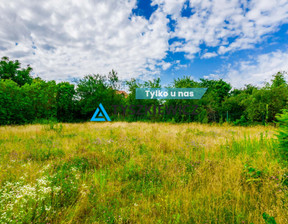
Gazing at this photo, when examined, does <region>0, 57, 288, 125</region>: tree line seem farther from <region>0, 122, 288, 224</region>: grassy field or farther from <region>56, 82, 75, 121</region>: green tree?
<region>0, 122, 288, 224</region>: grassy field

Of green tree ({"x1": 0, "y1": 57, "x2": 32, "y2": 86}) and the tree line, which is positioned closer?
the tree line

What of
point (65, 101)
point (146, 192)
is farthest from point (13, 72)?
point (146, 192)

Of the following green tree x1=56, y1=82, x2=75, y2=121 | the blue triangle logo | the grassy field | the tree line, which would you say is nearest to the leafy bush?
the grassy field

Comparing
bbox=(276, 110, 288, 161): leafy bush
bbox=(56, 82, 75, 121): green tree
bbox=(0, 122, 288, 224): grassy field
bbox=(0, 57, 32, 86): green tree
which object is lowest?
bbox=(0, 122, 288, 224): grassy field

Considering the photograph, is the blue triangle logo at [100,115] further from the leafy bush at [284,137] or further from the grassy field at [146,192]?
the leafy bush at [284,137]

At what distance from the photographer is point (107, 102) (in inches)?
725

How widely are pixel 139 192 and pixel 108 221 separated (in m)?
0.84

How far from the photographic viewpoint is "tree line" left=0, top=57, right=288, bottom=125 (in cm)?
1126

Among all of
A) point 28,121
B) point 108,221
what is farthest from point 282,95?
point 28,121

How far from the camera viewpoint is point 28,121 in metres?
12.4

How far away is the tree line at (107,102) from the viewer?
443 inches

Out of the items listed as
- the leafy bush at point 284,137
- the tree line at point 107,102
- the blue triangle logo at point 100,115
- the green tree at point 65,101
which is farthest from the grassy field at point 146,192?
the blue triangle logo at point 100,115

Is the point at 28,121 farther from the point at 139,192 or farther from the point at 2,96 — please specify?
the point at 139,192

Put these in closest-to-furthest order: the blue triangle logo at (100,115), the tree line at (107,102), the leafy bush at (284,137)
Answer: the leafy bush at (284,137), the tree line at (107,102), the blue triangle logo at (100,115)
